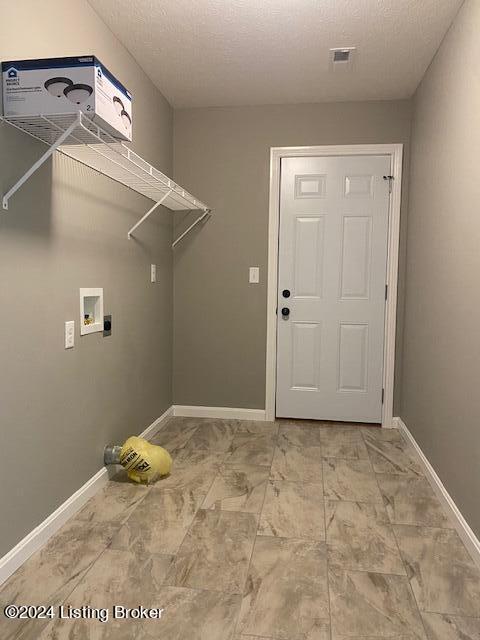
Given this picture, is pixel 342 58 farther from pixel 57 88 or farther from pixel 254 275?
pixel 57 88

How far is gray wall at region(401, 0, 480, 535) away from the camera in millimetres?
→ 1984

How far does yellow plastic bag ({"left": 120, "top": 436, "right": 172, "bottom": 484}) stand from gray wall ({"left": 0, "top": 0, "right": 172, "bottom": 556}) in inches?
6.4

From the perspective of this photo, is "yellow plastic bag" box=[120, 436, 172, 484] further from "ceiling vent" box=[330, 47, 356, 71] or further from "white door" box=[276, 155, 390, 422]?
"ceiling vent" box=[330, 47, 356, 71]

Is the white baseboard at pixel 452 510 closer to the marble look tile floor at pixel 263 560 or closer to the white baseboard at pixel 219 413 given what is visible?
the marble look tile floor at pixel 263 560

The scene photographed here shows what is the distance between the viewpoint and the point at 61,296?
204cm

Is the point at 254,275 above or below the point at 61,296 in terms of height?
above

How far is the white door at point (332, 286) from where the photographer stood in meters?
3.46

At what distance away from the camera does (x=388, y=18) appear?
2.32m

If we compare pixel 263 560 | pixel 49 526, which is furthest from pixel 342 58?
pixel 49 526

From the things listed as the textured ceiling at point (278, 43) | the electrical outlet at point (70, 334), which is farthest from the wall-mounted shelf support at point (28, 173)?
the textured ceiling at point (278, 43)

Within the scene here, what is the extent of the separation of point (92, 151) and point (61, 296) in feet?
2.18

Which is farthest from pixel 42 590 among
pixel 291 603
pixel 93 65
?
pixel 93 65

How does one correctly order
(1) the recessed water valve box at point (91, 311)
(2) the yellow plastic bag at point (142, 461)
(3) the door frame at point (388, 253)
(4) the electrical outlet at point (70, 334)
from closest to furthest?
1. (4) the electrical outlet at point (70, 334)
2. (1) the recessed water valve box at point (91, 311)
3. (2) the yellow plastic bag at point (142, 461)
4. (3) the door frame at point (388, 253)

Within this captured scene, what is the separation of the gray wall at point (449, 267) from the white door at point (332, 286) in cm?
35
